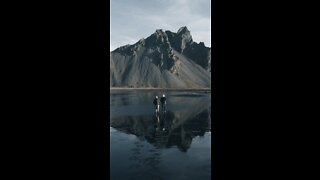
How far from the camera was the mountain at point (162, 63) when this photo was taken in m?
142

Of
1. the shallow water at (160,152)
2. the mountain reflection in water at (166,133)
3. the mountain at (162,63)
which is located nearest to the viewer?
the shallow water at (160,152)

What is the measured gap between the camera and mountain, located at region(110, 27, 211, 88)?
467 ft

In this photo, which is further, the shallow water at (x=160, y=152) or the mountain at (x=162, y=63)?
the mountain at (x=162, y=63)

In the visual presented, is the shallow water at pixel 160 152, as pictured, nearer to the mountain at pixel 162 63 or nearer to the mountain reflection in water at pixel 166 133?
the mountain reflection in water at pixel 166 133

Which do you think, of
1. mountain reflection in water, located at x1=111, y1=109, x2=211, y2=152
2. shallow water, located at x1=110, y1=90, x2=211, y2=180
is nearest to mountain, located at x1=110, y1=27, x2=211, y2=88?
mountain reflection in water, located at x1=111, y1=109, x2=211, y2=152

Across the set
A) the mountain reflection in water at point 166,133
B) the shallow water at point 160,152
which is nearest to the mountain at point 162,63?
the mountain reflection in water at point 166,133

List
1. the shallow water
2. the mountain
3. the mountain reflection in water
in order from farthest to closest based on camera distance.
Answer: the mountain
the mountain reflection in water
the shallow water

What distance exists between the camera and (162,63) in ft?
507

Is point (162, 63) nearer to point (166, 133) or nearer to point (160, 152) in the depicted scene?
point (166, 133)

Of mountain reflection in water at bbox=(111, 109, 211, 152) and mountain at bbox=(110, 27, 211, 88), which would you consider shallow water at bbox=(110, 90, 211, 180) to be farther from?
mountain at bbox=(110, 27, 211, 88)

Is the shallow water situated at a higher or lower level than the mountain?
lower

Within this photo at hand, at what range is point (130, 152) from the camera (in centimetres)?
1045
